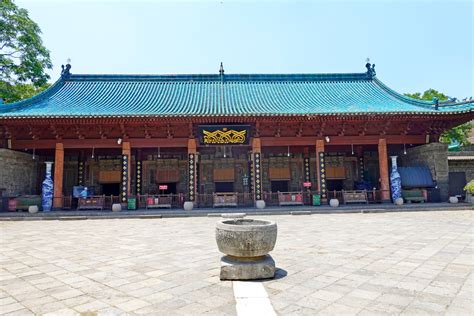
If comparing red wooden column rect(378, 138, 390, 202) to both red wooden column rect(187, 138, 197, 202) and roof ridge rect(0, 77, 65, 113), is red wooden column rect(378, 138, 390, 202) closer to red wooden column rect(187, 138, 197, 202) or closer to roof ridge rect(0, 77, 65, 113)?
red wooden column rect(187, 138, 197, 202)

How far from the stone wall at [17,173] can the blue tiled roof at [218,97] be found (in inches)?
88.5

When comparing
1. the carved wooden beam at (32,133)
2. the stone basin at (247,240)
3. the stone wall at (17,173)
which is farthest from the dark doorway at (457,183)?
the stone wall at (17,173)

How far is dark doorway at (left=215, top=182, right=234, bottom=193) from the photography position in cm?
1657

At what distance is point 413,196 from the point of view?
13852mm

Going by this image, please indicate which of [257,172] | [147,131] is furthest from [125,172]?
[257,172]

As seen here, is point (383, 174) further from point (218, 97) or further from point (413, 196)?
point (218, 97)

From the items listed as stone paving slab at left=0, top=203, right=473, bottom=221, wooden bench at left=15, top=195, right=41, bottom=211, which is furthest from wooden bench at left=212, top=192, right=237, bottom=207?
wooden bench at left=15, top=195, right=41, bottom=211

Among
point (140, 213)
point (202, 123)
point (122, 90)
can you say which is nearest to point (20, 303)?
point (140, 213)

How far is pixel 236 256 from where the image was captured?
3.85m

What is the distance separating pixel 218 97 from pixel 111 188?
869 cm

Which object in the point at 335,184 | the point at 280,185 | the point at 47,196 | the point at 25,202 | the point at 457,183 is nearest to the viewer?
the point at 25,202

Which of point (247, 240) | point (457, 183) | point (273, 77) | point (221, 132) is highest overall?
point (273, 77)

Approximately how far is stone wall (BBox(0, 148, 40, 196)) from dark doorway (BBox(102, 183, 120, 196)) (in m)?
3.54

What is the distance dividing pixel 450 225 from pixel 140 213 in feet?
37.8
